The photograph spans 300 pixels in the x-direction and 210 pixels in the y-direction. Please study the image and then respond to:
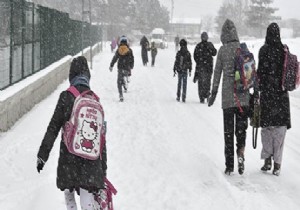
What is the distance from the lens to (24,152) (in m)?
8.06

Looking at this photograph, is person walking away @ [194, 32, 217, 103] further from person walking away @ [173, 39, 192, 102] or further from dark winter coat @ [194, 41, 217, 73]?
person walking away @ [173, 39, 192, 102]

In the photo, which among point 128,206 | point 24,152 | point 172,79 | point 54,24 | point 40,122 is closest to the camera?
point 128,206

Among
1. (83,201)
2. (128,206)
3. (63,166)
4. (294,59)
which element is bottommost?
(128,206)

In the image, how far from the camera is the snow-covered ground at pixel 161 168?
6086mm

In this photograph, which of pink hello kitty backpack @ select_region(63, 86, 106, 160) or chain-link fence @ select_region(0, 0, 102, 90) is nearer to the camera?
pink hello kitty backpack @ select_region(63, 86, 106, 160)

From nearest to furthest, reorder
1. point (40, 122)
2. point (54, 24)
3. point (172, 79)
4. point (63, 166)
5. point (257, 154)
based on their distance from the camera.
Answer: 1. point (63, 166)
2. point (257, 154)
3. point (40, 122)
4. point (54, 24)
5. point (172, 79)

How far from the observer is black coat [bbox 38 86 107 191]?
410 cm

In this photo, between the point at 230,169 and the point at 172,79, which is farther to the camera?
the point at 172,79

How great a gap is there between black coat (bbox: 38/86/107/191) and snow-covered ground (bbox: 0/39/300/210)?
5.63 ft

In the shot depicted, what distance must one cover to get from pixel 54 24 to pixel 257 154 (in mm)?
10947

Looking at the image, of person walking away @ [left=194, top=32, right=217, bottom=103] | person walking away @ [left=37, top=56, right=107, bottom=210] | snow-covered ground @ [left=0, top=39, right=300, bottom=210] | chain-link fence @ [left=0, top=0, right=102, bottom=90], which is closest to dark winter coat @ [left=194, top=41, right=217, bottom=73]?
person walking away @ [left=194, top=32, right=217, bottom=103]

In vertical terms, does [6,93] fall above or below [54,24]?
below

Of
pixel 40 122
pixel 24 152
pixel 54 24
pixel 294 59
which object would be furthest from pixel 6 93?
pixel 54 24

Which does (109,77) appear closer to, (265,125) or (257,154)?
(257,154)
